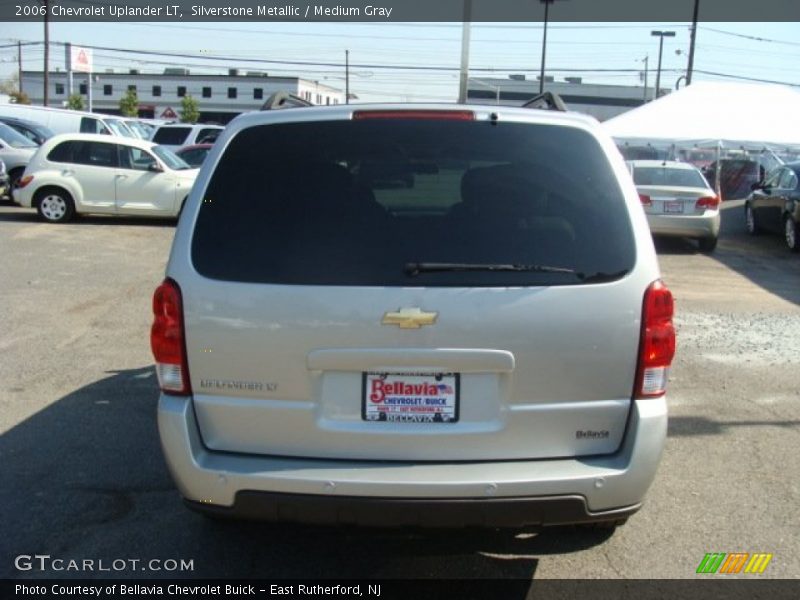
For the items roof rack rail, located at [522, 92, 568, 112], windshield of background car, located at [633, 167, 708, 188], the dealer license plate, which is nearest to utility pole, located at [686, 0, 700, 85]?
windshield of background car, located at [633, 167, 708, 188]

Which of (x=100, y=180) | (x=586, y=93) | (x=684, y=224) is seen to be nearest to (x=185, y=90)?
(x=586, y=93)

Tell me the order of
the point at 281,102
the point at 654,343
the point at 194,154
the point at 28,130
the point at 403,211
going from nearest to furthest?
1. the point at 654,343
2. the point at 403,211
3. the point at 281,102
4. the point at 194,154
5. the point at 28,130

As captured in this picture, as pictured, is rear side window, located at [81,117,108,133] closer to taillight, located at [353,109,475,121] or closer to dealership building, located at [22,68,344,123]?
taillight, located at [353,109,475,121]

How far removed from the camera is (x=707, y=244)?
15.1 m

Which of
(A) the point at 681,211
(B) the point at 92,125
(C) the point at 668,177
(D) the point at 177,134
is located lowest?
(A) the point at 681,211

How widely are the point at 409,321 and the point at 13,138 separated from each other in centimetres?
1922

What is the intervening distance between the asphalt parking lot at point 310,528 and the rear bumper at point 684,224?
5707 mm

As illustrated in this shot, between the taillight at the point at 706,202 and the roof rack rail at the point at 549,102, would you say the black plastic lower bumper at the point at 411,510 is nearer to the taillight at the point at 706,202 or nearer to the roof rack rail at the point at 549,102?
the roof rack rail at the point at 549,102

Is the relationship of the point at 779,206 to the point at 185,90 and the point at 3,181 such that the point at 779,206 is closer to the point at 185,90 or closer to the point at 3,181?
the point at 3,181

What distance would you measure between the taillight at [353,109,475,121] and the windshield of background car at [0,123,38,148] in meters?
18.3

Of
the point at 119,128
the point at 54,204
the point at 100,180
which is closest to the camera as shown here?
the point at 54,204

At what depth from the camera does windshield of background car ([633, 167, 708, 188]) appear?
15.3 metres

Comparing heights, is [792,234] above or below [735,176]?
below

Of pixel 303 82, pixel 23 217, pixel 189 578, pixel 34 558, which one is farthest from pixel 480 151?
pixel 303 82
